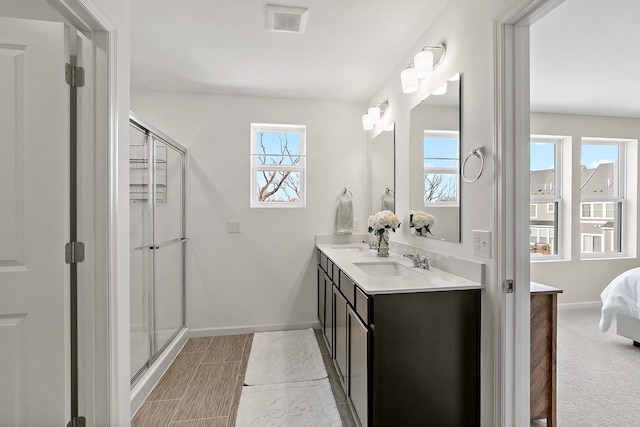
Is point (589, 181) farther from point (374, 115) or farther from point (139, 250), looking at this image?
point (139, 250)

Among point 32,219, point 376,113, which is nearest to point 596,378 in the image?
point 376,113

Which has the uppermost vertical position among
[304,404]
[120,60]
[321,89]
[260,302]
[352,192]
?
[321,89]

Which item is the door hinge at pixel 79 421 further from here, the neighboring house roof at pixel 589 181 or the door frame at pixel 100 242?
the neighboring house roof at pixel 589 181

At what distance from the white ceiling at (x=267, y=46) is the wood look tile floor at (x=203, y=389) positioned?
2.45m

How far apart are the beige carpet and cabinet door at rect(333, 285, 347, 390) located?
1301 millimetres

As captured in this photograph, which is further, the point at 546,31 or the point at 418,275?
the point at 546,31

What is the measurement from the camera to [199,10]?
1875 mm

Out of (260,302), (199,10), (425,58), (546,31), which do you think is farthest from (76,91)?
(546,31)

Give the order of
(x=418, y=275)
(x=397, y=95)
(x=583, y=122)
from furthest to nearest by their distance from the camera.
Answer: (x=583, y=122) < (x=397, y=95) < (x=418, y=275)

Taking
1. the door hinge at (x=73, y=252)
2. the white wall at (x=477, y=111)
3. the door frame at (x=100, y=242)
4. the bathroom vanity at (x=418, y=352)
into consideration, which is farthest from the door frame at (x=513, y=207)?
the door hinge at (x=73, y=252)

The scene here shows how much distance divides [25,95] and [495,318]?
2253 mm

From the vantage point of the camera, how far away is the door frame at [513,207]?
56.0 inches

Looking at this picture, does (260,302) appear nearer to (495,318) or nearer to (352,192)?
(352,192)

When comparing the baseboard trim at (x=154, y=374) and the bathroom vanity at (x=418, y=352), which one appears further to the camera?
the baseboard trim at (x=154, y=374)
